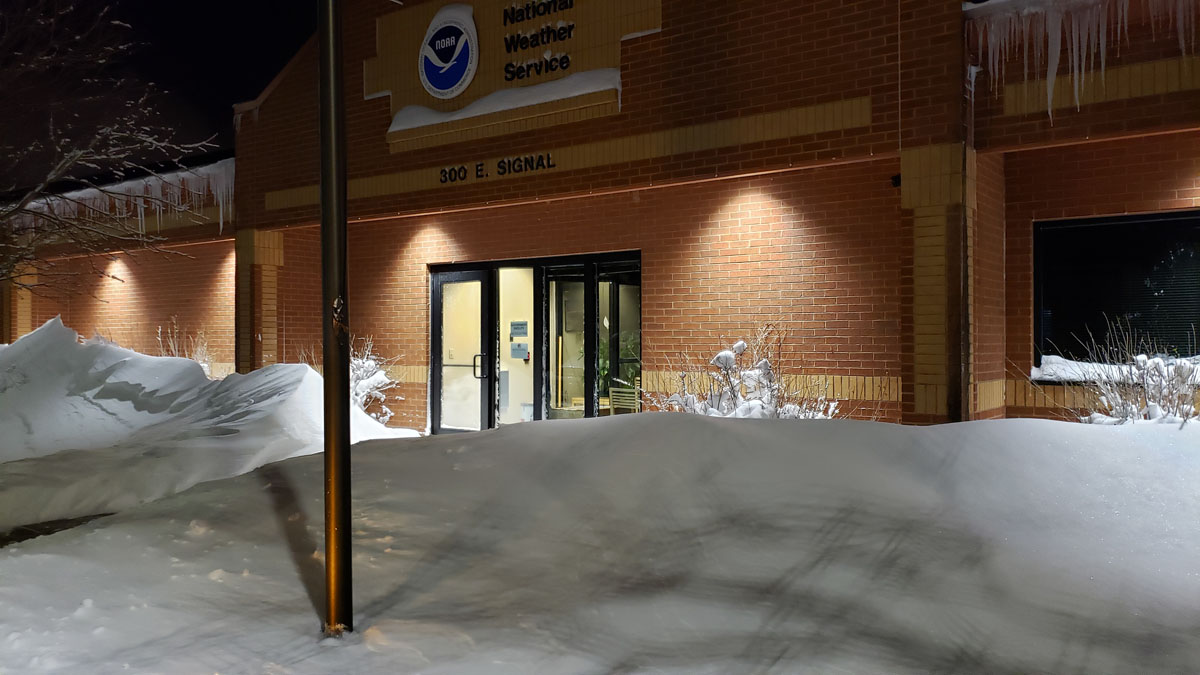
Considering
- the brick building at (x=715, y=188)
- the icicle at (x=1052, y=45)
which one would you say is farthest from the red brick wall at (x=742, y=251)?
the icicle at (x=1052, y=45)

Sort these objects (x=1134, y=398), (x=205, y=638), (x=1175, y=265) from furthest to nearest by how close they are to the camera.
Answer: (x=1175, y=265)
(x=1134, y=398)
(x=205, y=638)

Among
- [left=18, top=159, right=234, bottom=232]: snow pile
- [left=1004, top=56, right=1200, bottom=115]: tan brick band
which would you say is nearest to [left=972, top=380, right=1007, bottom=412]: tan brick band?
A: [left=1004, top=56, right=1200, bottom=115]: tan brick band

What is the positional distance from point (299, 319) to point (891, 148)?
10913 mm

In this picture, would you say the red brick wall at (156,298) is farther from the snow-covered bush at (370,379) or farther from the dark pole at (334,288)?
the dark pole at (334,288)

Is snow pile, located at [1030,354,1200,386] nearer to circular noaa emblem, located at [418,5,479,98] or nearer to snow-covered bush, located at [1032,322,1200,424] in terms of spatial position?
snow-covered bush, located at [1032,322,1200,424]

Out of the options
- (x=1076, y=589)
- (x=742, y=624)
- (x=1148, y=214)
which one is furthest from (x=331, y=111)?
(x=1148, y=214)

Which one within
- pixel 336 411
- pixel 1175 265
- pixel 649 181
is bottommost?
pixel 336 411

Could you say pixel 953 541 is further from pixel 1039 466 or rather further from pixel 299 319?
pixel 299 319

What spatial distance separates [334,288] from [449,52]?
30.6ft

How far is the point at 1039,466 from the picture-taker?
4938 millimetres

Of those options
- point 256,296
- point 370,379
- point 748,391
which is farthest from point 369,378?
point 748,391

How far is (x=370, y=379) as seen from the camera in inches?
556

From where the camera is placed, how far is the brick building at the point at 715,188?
8.52 metres

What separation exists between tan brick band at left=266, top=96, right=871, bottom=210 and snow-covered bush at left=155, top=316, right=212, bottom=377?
663 centimetres
